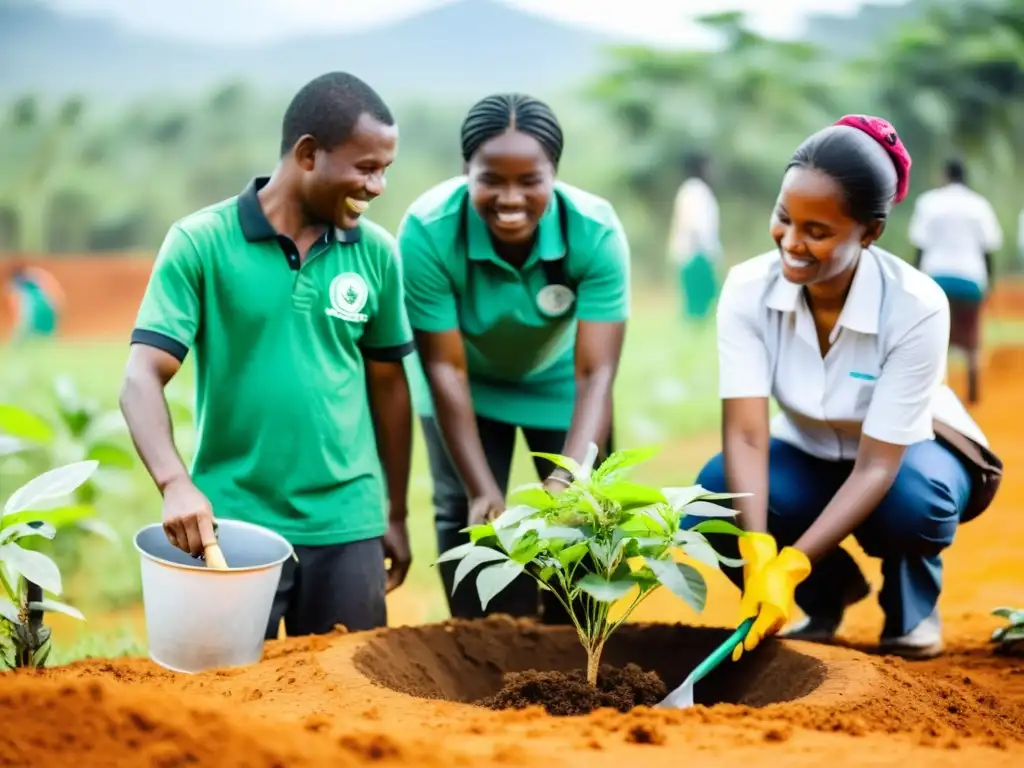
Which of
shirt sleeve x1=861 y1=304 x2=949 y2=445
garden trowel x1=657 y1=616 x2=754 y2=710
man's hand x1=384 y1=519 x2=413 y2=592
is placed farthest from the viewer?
man's hand x1=384 y1=519 x2=413 y2=592

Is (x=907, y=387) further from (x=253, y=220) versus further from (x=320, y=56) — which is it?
(x=320, y=56)

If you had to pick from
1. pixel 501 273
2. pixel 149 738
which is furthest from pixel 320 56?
pixel 149 738

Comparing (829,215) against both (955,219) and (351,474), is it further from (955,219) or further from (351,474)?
(955,219)

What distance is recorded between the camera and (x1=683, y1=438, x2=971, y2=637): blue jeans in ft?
10.0

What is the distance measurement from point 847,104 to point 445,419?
60.7ft

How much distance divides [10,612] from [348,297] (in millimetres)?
1044

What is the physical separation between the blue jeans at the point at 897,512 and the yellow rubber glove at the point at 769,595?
0.37m

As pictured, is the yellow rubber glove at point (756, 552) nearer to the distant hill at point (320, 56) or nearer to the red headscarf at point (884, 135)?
the red headscarf at point (884, 135)

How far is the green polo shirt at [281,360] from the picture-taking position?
116 inches

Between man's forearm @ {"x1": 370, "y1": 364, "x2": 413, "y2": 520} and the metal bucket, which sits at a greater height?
man's forearm @ {"x1": 370, "y1": 364, "x2": 413, "y2": 520}

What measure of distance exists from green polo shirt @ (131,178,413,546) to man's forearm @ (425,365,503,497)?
227 mm

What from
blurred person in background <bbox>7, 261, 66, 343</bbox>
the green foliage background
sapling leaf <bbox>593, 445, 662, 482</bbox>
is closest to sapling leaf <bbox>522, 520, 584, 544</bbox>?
sapling leaf <bbox>593, 445, 662, 482</bbox>

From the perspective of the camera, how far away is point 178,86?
2531 centimetres

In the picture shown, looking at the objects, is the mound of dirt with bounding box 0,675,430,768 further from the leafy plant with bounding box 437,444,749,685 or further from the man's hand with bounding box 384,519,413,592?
the man's hand with bounding box 384,519,413,592
